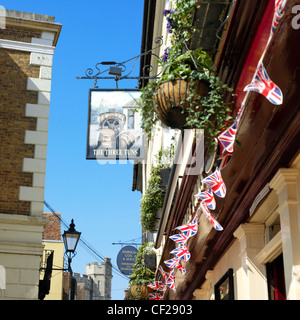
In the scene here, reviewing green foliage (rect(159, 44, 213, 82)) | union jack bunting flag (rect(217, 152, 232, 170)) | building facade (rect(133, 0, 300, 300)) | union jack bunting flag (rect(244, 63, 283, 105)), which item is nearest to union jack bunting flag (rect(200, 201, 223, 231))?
building facade (rect(133, 0, 300, 300))

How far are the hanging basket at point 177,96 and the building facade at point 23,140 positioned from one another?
23.5 feet

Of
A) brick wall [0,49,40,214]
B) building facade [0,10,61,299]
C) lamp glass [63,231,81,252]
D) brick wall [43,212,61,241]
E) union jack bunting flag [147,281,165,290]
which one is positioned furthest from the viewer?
brick wall [43,212,61,241]

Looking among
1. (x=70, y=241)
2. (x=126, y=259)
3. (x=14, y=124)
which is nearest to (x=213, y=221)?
(x=70, y=241)

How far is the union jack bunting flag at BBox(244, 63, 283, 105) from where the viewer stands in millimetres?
3553

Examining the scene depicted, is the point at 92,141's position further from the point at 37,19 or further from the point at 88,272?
the point at 88,272

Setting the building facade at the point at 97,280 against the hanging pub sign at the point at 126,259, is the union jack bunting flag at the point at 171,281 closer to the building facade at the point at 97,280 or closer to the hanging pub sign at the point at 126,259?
the hanging pub sign at the point at 126,259

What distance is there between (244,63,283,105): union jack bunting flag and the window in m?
4.46

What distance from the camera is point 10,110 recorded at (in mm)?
12711

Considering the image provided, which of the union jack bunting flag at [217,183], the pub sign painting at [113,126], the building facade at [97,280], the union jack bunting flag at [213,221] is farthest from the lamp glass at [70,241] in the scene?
the building facade at [97,280]

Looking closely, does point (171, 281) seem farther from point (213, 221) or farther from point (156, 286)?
point (213, 221)

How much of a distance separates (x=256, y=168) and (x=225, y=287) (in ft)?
10.4

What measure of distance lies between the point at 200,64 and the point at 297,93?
5.54 feet

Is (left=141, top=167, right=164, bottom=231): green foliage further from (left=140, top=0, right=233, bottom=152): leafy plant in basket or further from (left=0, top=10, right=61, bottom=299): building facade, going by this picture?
(left=140, top=0, right=233, bottom=152): leafy plant in basket
